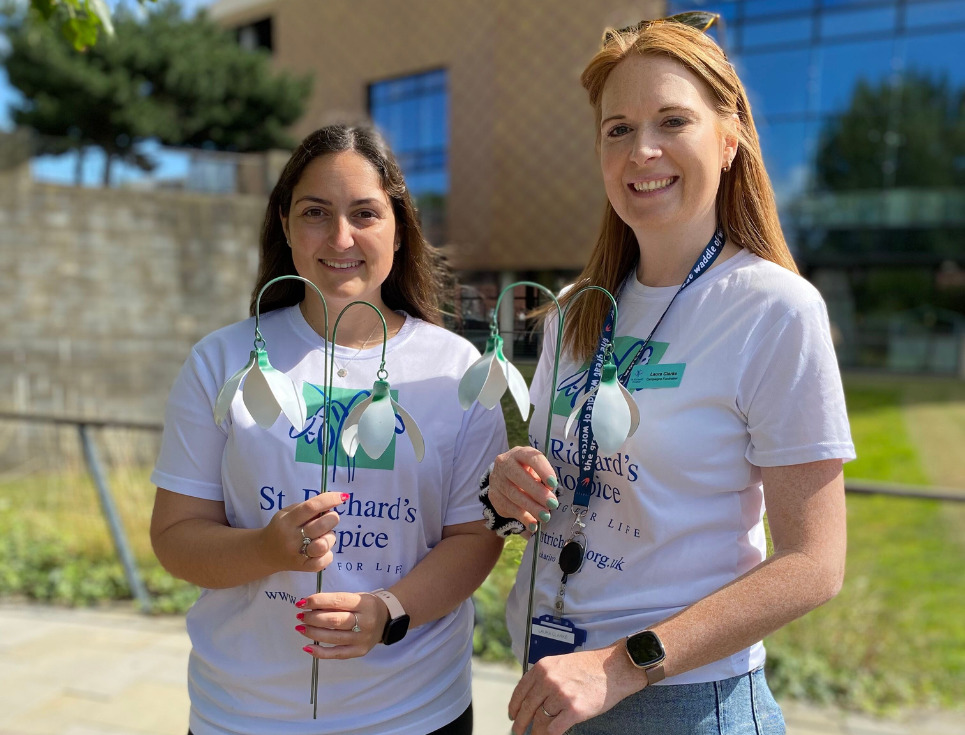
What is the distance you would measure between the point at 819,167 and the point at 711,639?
18.5 metres

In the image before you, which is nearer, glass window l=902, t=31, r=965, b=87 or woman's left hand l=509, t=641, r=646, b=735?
woman's left hand l=509, t=641, r=646, b=735

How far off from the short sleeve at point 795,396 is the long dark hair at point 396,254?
2.63 feet

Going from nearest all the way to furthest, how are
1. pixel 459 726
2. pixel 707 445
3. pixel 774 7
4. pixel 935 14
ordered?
pixel 707 445, pixel 459 726, pixel 935 14, pixel 774 7

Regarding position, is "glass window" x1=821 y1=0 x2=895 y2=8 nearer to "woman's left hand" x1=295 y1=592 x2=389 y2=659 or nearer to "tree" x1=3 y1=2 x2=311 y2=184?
"tree" x1=3 y1=2 x2=311 y2=184

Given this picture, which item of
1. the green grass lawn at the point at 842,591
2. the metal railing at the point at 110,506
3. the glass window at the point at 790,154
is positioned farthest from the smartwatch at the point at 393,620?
the glass window at the point at 790,154

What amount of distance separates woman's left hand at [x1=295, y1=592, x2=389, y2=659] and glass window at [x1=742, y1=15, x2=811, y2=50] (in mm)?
18694

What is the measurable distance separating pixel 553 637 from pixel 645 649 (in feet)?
0.84

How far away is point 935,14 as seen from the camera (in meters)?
16.2

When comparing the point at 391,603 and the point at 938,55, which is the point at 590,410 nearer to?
the point at 391,603

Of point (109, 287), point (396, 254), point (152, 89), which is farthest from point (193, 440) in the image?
point (152, 89)

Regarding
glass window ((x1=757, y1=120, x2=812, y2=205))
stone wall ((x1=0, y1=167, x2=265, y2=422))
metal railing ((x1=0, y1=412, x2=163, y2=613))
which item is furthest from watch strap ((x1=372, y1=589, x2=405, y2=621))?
glass window ((x1=757, y1=120, x2=812, y2=205))

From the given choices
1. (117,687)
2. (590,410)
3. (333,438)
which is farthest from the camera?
(117,687)

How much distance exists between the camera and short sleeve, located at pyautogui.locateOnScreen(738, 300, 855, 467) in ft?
4.09

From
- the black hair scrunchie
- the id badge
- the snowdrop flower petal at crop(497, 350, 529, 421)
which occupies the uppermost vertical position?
the snowdrop flower petal at crop(497, 350, 529, 421)
